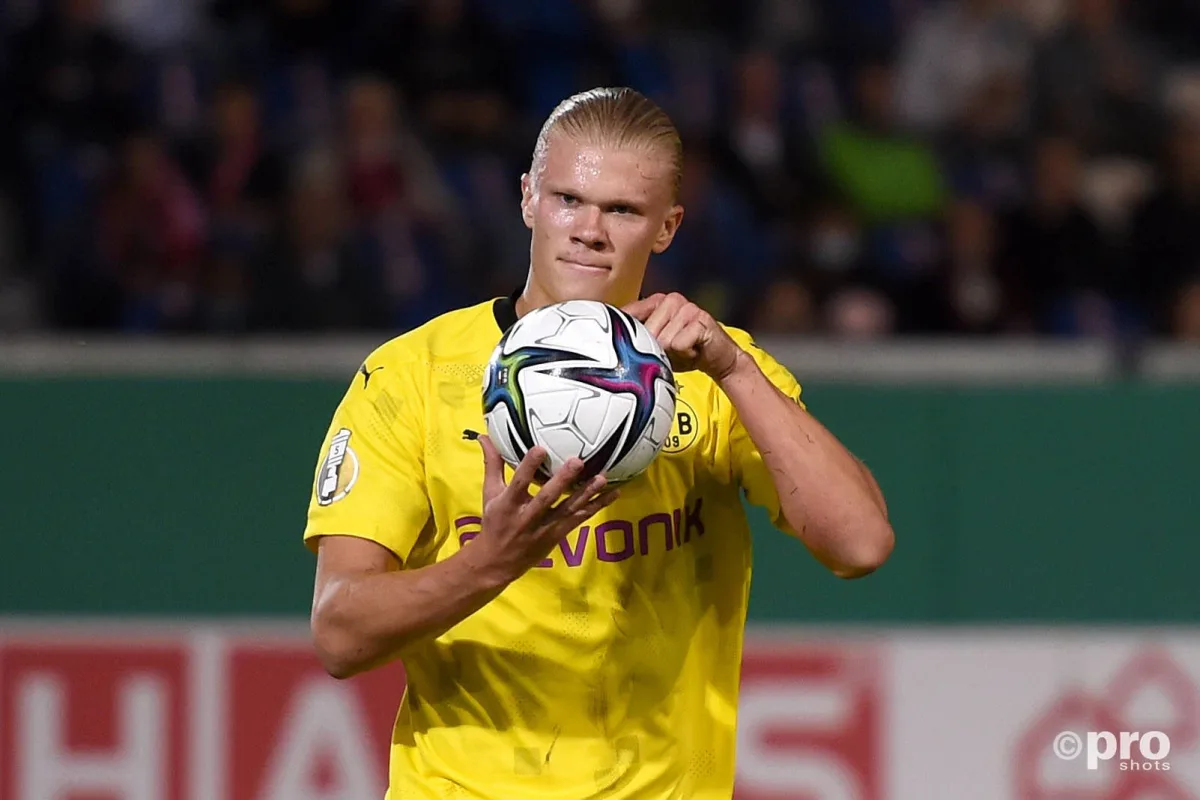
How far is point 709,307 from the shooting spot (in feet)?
23.3

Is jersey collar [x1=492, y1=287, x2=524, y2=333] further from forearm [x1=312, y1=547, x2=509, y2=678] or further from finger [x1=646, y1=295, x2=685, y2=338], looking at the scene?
forearm [x1=312, y1=547, x2=509, y2=678]

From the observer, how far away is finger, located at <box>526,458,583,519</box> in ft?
8.30

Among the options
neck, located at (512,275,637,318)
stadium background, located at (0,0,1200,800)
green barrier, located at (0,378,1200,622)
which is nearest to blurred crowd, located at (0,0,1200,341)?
stadium background, located at (0,0,1200,800)

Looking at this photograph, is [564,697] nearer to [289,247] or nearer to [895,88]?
[289,247]

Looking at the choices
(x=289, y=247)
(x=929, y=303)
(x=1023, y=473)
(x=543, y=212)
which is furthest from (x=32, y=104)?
(x=543, y=212)

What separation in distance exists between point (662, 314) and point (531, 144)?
5.04 metres

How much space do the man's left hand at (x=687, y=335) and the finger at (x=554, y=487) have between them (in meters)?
0.34

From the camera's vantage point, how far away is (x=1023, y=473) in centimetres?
548

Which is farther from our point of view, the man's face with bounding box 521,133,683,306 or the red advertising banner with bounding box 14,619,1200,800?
the red advertising banner with bounding box 14,619,1200,800

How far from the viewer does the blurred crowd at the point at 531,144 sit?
7.02 metres

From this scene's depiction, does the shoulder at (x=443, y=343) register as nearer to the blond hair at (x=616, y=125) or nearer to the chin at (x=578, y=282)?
the chin at (x=578, y=282)

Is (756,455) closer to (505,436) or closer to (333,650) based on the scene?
(505,436)

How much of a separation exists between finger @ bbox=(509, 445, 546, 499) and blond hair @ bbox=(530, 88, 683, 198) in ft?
2.33

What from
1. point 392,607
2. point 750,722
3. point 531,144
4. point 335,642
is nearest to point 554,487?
point 392,607
